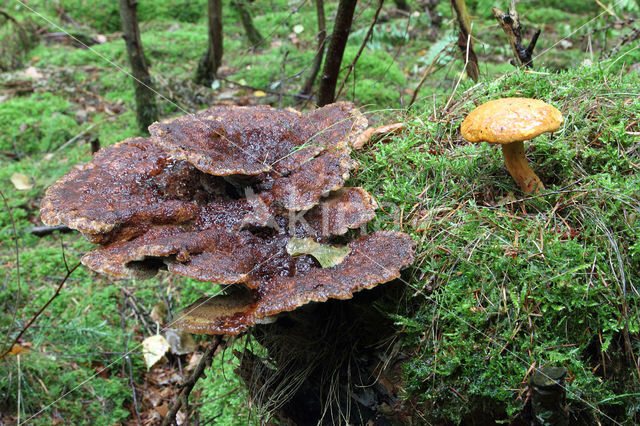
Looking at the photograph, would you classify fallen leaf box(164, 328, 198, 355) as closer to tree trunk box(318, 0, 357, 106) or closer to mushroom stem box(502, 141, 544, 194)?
tree trunk box(318, 0, 357, 106)

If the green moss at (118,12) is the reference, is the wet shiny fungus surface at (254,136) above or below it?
below

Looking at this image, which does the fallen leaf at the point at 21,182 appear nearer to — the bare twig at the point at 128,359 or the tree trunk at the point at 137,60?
the tree trunk at the point at 137,60

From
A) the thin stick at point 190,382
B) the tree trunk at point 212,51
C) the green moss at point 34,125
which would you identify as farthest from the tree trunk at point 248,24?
the thin stick at point 190,382

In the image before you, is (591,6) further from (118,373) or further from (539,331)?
(118,373)

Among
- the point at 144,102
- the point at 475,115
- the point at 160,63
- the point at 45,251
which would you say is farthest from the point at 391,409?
the point at 160,63

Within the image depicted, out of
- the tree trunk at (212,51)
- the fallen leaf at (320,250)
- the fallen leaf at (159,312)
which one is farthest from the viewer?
the tree trunk at (212,51)

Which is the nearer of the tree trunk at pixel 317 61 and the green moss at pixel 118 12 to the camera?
the tree trunk at pixel 317 61
